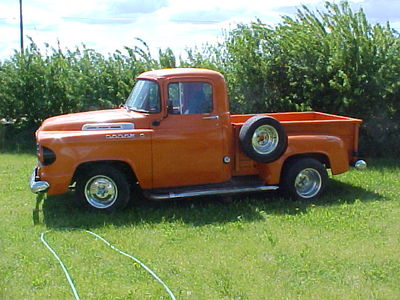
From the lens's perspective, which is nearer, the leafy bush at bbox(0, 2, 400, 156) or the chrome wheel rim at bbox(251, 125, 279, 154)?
the chrome wheel rim at bbox(251, 125, 279, 154)

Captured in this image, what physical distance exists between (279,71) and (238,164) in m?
4.86

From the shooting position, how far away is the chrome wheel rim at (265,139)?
26.2 ft

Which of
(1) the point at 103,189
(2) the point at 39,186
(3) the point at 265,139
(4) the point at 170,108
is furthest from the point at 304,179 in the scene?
(2) the point at 39,186

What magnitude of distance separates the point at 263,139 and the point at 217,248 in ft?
7.28

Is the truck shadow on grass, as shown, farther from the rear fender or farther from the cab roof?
the cab roof

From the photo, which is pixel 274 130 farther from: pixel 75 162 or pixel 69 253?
pixel 69 253

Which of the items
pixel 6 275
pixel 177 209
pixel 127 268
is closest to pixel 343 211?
pixel 177 209

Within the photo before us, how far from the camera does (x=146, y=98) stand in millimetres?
7902

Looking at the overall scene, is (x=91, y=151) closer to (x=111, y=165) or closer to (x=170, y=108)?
(x=111, y=165)

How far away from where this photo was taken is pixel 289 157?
841cm

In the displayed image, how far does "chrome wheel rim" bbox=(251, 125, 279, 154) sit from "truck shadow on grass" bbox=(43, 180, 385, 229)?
0.83m

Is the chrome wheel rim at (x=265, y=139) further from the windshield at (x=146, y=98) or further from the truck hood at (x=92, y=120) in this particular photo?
the truck hood at (x=92, y=120)

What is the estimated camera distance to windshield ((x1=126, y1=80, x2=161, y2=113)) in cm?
779

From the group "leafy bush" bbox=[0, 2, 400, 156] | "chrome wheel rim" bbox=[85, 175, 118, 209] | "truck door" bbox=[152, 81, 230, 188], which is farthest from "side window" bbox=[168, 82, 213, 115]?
"leafy bush" bbox=[0, 2, 400, 156]
